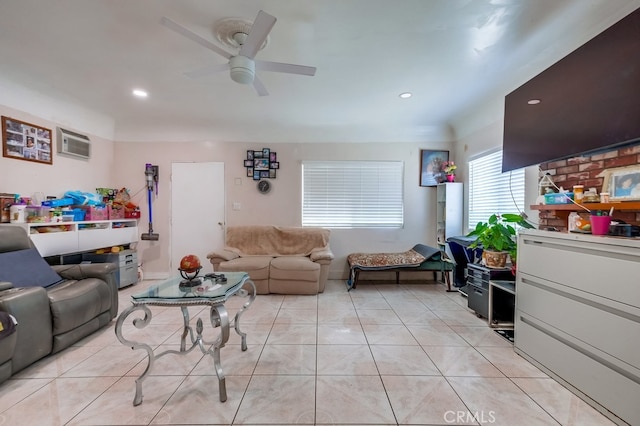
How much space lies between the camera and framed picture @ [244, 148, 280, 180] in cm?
434

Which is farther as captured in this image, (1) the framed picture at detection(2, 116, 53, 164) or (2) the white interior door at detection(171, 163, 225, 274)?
(2) the white interior door at detection(171, 163, 225, 274)

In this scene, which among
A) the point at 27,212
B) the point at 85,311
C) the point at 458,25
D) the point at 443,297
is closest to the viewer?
the point at 458,25

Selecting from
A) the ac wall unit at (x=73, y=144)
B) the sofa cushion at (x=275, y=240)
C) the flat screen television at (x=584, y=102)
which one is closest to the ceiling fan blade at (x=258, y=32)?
the flat screen television at (x=584, y=102)

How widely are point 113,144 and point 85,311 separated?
3235 millimetres

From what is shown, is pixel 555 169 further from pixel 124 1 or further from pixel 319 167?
pixel 124 1

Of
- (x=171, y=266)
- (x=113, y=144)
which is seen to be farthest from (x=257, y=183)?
(x=113, y=144)

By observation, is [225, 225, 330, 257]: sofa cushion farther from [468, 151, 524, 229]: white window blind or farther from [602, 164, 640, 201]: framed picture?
[602, 164, 640, 201]: framed picture

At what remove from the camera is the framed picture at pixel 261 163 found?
14.3 feet

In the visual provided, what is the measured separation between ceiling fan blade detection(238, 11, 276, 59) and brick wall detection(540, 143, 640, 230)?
2432 mm

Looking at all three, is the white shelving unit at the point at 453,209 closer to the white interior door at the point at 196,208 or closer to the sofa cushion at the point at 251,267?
the sofa cushion at the point at 251,267

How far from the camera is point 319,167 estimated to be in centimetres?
444

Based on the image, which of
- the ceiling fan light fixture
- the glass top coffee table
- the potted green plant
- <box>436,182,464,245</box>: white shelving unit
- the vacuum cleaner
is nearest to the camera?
the glass top coffee table

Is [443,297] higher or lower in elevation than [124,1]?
lower

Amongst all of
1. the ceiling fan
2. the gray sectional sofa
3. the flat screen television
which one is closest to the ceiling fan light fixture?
the ceiling fan
